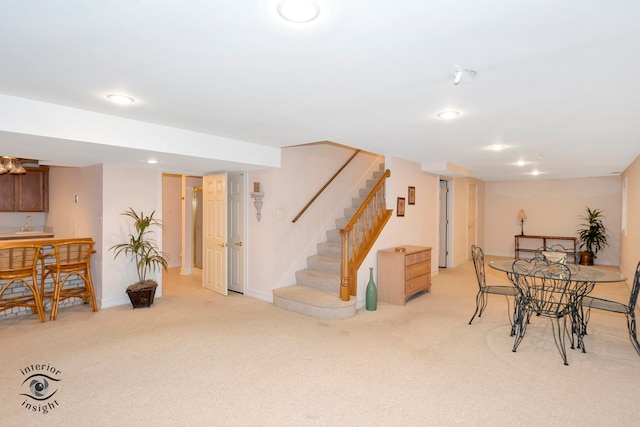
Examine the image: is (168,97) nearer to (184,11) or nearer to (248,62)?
(248,62)

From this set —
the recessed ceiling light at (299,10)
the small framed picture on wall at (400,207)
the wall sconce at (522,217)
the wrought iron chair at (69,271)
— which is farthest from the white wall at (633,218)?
the wrought iron chair at (69,271)

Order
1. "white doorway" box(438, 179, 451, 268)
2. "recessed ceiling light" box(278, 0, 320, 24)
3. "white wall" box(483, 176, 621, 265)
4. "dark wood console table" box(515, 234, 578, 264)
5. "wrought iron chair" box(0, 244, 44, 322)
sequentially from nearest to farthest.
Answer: "recessed ceiling light" box(278, 0, 320, 24), "wrought iron chair" box(0, 244, 44, 322), "white doorway" box(438, 179, 451, 268), "white wall" box(483, 176, 621, 265), "dark wood console table" box(515, 234, 578, 264)

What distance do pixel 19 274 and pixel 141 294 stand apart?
51.6 inches

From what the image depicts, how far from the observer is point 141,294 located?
4.71 meters

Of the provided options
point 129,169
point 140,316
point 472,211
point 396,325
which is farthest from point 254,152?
point 472,211

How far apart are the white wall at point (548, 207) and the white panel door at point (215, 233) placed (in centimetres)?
784

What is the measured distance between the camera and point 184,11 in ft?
5.11

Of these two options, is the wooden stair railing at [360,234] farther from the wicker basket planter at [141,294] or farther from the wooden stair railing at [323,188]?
the wicker basket planter at [141,294]

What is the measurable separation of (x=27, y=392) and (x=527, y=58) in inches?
160

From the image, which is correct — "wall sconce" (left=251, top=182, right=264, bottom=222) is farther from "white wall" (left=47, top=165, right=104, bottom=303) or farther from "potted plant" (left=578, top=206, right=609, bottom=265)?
"potted plant" (left=578, top=206, right=609, bottom=265)

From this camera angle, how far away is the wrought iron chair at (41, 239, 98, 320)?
14.1 ft

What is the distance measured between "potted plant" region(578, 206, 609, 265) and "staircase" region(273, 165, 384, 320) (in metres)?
6.57

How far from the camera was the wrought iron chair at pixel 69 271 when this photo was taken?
4.30m

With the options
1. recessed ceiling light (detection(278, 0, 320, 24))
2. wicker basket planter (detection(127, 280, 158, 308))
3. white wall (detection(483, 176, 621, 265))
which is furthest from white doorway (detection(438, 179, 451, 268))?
recessed ceiling light (detection(278, 0, 320, 24))
